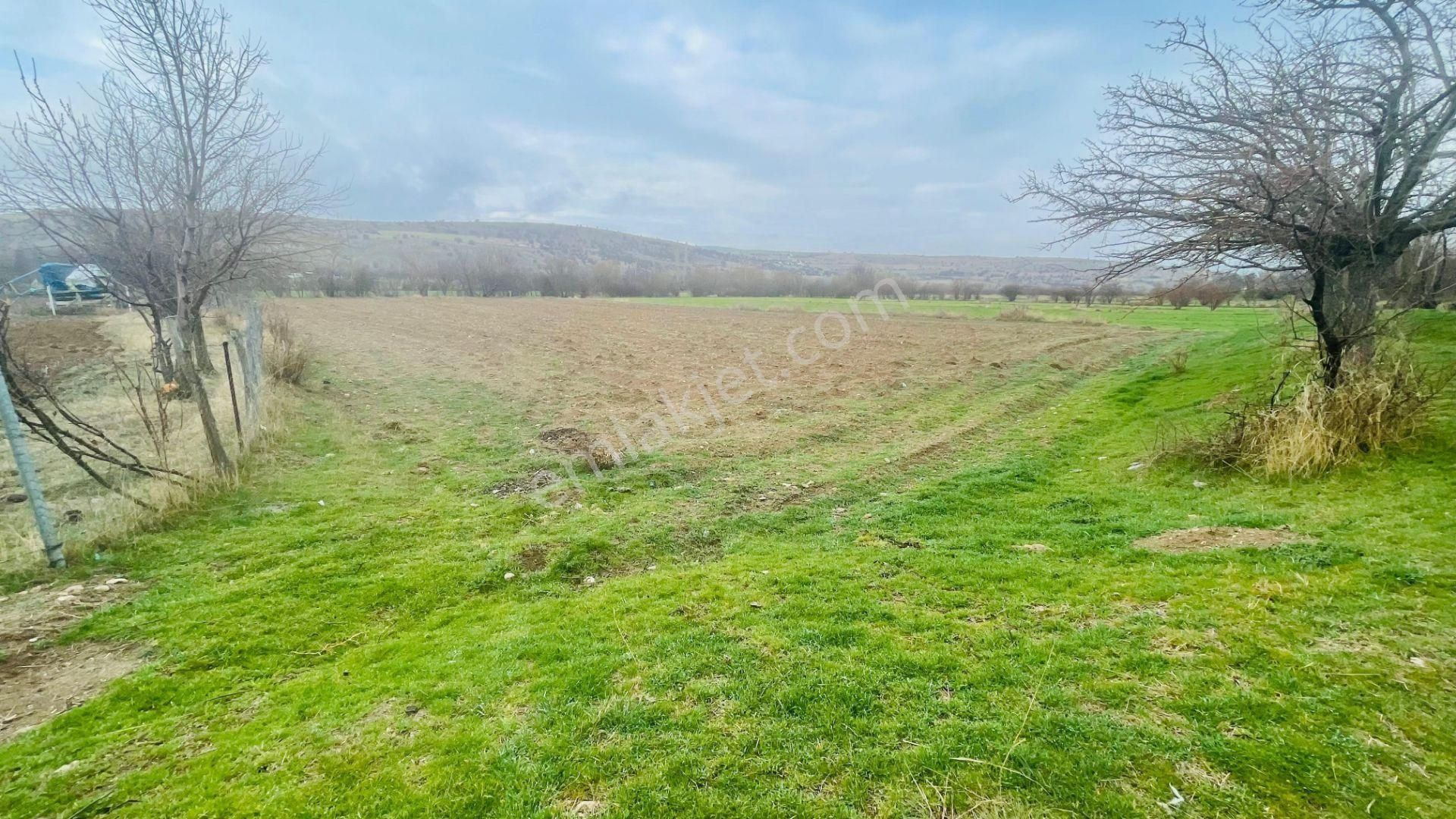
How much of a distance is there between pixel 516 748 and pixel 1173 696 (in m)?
3.54

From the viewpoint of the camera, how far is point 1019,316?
Answer: 3744 centimetres

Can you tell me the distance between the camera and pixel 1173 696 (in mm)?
3020

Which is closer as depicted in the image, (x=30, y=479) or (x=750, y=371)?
(x=30, y=479)

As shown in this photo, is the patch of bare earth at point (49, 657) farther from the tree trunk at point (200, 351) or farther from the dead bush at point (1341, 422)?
the dead bush at point (1341, 422)

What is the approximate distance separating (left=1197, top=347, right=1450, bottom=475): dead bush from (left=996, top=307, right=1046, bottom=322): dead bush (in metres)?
32.3

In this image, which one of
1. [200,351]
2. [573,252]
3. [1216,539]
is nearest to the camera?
[1216,539]

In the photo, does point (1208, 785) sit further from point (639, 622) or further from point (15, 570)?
Answer: point (15, 570)

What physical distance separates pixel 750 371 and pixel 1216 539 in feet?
43.9

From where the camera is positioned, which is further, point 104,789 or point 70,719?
point 70,719

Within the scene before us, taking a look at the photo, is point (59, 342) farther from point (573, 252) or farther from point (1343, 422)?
point (573, 252)

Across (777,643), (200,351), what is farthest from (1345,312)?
(200,351)

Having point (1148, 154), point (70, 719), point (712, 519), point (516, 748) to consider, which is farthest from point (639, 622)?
point (1148, 154)

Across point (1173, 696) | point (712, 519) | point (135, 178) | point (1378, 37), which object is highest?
point (1378, 37)

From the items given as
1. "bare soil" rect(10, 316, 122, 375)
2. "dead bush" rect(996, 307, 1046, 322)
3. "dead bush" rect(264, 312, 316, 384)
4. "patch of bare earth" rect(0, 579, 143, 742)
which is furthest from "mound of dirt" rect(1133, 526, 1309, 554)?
"dead bush" rect(996, 307, 1046, 322)
